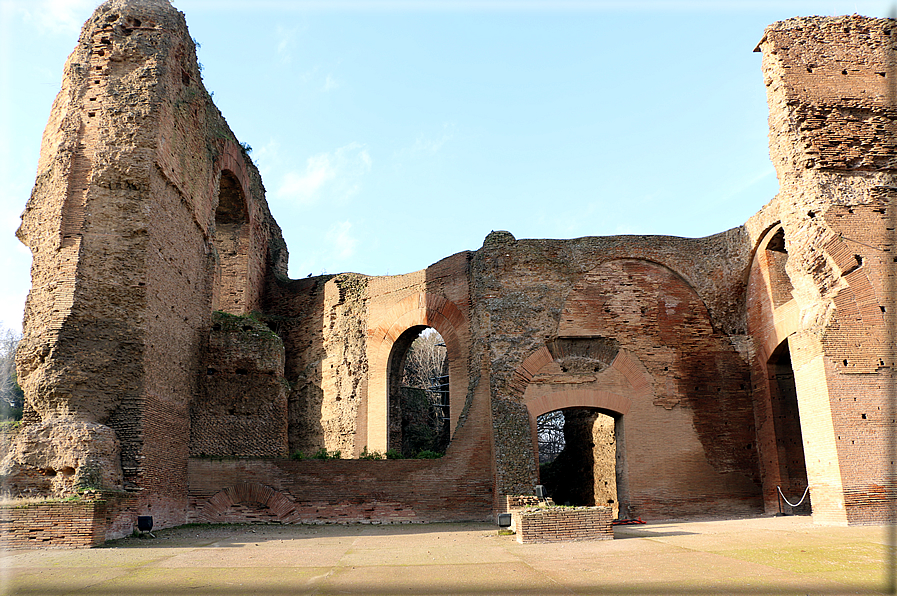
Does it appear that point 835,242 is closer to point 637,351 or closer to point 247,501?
point 637,351

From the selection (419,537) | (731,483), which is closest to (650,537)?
(419,537)

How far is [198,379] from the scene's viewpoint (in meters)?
10.7

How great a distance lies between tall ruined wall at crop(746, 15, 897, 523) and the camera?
830 centimetres

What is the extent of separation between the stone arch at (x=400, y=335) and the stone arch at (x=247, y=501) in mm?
2525

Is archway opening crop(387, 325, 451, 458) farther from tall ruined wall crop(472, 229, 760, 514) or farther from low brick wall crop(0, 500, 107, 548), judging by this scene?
low brick wall crop(0, 500, 107, 548)

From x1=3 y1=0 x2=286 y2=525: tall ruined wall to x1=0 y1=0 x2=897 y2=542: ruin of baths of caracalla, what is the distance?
0.11 ft

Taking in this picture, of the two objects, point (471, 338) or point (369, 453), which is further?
point (369, 453)

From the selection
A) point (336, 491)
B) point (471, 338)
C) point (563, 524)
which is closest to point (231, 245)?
point (471, 338)

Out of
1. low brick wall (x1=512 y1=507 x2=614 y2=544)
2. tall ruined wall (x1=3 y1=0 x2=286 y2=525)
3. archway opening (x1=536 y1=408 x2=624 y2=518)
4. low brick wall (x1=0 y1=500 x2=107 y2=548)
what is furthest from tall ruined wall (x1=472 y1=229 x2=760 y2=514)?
low brick wall (x1=0 y1=500 x2=107 y2=548)

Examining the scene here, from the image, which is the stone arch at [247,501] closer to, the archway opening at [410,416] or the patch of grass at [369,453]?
the patch of grass at [369,453]

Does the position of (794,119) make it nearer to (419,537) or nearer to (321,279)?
(419,537)

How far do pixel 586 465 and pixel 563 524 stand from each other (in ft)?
23.8

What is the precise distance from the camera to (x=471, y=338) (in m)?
11.9

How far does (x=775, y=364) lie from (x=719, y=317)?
1274 mm
